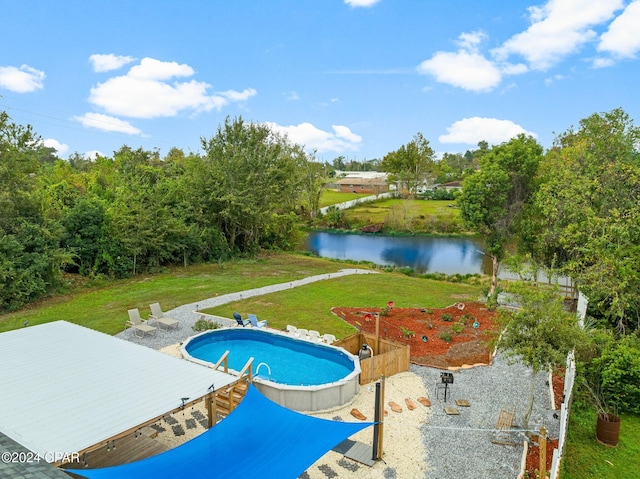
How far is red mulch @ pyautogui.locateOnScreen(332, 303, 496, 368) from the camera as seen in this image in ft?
49.3

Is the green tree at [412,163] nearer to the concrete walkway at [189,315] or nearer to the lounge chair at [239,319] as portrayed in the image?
the concrete walkway at [189,315]

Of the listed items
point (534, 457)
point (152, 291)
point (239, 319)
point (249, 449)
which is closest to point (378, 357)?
point (534, 457)

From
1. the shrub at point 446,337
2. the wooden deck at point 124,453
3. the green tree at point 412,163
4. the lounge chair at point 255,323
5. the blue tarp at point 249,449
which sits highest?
the green tree at point 412,163

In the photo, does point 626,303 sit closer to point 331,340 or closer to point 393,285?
point 331,340

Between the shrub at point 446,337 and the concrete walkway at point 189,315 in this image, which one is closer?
the concrete walkway at point 189,315

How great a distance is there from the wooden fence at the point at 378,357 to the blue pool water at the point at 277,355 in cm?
80

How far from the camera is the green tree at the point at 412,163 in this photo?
249 feet

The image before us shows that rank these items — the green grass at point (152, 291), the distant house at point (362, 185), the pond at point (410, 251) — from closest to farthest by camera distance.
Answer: the green grass at point (152, 291) → the pond at point (410, 251) → the distant house at point (362, 185)

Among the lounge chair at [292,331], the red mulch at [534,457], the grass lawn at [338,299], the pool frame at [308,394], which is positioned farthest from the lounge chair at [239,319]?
the red mulch at [534,457]

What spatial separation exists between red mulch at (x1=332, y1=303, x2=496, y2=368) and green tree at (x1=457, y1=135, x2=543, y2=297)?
3681 millimetres

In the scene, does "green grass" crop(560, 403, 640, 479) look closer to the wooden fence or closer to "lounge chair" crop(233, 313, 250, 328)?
the wooden fence

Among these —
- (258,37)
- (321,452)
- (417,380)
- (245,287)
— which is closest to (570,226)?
(417,380)

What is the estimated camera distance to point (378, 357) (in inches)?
516

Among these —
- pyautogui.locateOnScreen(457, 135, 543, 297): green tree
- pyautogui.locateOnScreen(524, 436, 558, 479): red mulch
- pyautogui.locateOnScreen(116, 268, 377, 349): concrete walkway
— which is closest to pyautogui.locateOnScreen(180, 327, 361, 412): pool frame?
pyautogui.locateOnScreen(524, 436, 558, 479): red mulch
